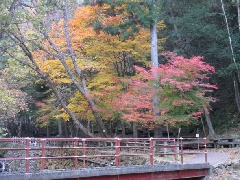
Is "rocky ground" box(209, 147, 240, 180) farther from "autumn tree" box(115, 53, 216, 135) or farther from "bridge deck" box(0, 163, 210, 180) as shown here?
"autumn tree" box(115, 53, 216, 135)

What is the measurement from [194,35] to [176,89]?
28.1 ft

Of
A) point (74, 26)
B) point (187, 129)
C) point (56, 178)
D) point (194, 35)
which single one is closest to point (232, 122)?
point (187, 129)

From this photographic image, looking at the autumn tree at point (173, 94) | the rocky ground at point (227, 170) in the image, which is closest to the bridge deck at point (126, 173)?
the rocky ground at point (227, 170)

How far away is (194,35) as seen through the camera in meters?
25.2

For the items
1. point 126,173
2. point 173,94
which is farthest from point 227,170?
point 173,94

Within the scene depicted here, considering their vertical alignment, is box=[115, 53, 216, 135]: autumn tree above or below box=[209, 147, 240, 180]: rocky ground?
above

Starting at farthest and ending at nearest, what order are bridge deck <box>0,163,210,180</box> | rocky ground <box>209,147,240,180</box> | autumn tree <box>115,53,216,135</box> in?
autumn tree <box>115,53,216,135</box>, rocky ground <box>209,147,240,180</box>, bridge deck <box>0,163,210,180</box>

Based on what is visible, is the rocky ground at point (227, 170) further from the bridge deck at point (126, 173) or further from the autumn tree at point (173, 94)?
the autumn tree at point (173, 94)

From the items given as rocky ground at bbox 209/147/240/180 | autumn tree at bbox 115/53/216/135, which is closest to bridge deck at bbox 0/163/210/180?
rocky ground at bbox 209/147/240/180

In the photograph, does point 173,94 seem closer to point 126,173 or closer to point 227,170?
point 227,170

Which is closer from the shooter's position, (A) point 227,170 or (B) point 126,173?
(B) point 126,173

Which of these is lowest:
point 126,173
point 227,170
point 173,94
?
point 227,170

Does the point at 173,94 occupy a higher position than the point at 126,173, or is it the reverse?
the point at 173,94

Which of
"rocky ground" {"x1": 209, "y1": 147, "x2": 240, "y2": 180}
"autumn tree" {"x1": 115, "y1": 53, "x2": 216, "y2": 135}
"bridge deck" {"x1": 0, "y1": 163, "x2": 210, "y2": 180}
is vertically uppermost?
"autumn tree" {"x1": 115, "y1": 53, "x2": 216, "y2": 135}
